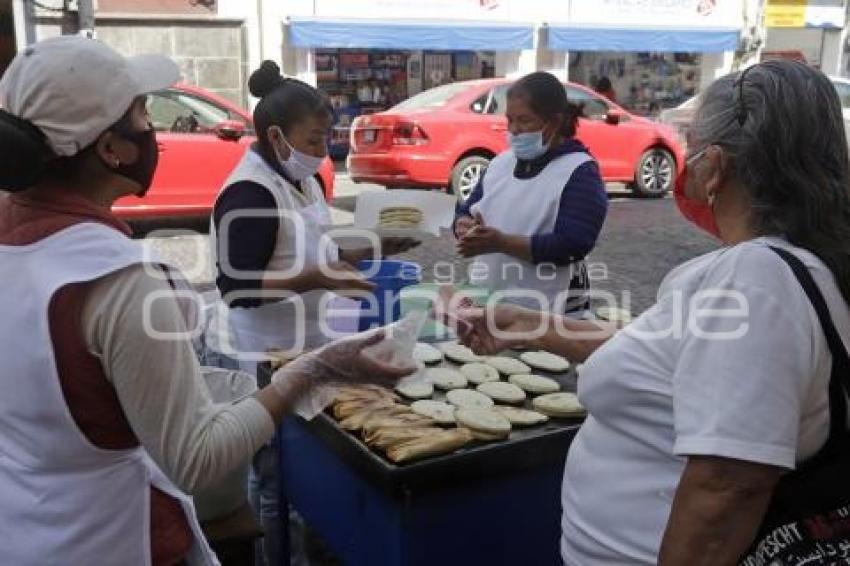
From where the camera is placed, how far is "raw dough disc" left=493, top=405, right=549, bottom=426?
206 centimetres

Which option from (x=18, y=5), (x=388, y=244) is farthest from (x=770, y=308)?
(x=18, y=5)

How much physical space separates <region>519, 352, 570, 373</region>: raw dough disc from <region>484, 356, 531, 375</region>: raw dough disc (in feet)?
0.10

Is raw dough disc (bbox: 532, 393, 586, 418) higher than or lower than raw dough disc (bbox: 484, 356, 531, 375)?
higher

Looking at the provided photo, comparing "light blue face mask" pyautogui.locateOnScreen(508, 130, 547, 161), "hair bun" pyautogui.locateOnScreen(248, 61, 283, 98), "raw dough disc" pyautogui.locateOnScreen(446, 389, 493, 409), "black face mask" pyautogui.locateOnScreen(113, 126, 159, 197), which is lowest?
"raw dough disc" pyautogui.locateOnScreen(446, 389, 493, 409)

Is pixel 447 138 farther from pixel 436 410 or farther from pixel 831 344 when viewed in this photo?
pixel 831 344

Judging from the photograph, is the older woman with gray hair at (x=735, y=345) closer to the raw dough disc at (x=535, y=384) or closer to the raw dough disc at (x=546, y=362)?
the raw dough disc at (x=535, y=384)

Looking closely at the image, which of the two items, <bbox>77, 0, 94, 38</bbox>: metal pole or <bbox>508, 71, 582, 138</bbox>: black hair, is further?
<bbox>77, 0, 94, 38</bbox>: metal pole

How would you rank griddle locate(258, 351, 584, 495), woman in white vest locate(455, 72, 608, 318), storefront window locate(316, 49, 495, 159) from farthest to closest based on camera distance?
1. storefront window locate(316, 49, 495, 159)
2. woman in white vest locate(455, 72, 608, 318)
3. griddle locate(258, 351, 584, 495)

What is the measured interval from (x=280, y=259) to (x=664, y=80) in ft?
55.9

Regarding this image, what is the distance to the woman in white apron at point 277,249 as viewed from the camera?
2.52 metres

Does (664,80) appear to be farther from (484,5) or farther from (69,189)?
(69,189)

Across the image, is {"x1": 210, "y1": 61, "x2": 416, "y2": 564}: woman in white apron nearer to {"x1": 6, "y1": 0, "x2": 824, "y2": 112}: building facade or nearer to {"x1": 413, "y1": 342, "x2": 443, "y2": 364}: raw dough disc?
{"x1": 413, "y1": 342, "x2": 443, "y2": 364}: raw dough disc

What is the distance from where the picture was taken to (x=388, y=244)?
2.94 meters

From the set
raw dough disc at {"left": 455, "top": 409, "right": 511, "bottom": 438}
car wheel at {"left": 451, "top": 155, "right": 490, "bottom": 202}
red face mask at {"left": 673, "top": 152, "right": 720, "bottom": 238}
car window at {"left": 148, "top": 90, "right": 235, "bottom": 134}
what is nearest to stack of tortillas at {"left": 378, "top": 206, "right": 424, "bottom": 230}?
raw dough disc at {"left": 455, "top": 409, "right": 511, "bottom": 438}
